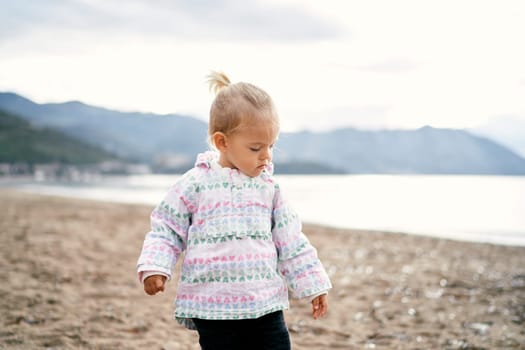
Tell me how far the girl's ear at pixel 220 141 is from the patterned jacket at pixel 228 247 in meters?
0.10

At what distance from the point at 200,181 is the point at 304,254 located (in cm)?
63

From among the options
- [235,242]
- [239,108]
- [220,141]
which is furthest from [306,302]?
[239,108]

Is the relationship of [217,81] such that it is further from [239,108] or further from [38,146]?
[38,146]

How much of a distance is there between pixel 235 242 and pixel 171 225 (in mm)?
330

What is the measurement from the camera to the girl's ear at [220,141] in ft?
7.52

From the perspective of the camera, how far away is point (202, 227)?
89.7 inches

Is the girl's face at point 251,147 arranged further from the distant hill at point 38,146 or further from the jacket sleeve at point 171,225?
the distant hill at point 38,146

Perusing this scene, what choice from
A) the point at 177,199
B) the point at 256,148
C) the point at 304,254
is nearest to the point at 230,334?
the point at 304,254

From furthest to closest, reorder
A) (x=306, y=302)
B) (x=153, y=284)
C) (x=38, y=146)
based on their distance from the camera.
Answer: (x=38, y=146) → (x=306, y=302) → (x=153, y=284)

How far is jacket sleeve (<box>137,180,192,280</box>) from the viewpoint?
2.24 m

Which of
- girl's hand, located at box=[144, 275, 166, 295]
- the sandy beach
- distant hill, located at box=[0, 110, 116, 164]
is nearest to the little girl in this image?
girl's hand, located at box=[144, 275, 166, 295]

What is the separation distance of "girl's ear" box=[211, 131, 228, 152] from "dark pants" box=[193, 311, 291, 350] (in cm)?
82

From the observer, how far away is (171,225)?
7.57 ft

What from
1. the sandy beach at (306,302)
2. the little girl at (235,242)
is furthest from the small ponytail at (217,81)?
the sandy beach at (306,302)
